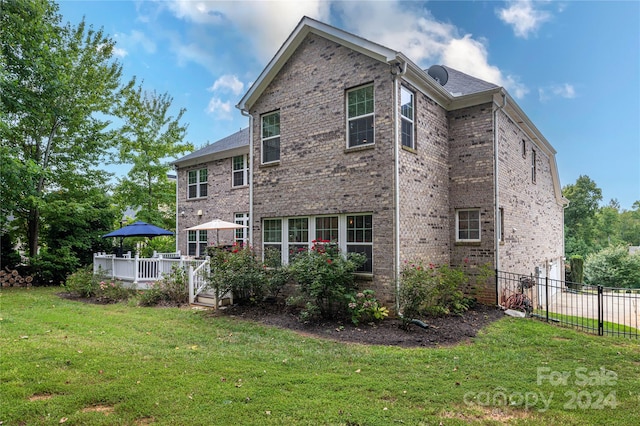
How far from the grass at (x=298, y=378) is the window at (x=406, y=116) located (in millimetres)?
5028

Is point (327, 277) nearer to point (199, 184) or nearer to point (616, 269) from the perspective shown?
point (199, 184)

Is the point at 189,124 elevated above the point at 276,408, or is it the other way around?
the point at 189,124

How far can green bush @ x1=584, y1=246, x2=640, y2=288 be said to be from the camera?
22406 millimetres

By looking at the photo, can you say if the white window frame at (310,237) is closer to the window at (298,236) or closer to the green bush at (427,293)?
the window at (298,236)

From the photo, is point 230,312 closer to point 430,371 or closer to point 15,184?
point 430,371

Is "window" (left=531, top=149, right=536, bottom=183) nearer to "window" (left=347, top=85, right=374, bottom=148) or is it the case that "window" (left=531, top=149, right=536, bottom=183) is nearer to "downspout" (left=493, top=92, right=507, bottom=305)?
"downspout" (left=493, top=92, right=507, bottom=305)

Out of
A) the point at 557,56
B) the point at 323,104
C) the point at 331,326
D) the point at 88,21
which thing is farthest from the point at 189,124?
the point at 557,56

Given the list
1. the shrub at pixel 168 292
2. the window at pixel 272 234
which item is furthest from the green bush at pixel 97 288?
the window at pixel 272 234

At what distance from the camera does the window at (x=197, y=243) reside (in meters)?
17.2

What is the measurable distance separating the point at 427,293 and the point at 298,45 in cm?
800

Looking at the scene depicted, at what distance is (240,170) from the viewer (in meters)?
16.1

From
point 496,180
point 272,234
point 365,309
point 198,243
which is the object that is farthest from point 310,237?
point 198,243

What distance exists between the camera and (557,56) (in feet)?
57.0

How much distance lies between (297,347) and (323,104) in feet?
21.7
